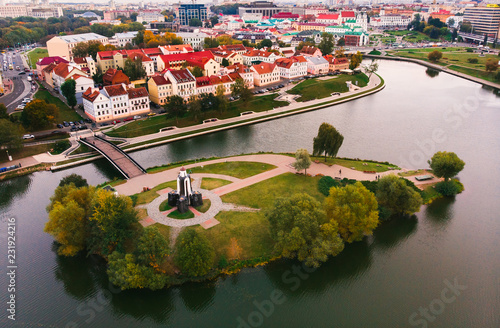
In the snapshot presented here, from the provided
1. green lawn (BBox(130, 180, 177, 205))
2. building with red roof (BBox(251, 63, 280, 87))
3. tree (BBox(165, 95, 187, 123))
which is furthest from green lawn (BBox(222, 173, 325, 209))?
building with red roof (BBox(251, 63, 280, 87))

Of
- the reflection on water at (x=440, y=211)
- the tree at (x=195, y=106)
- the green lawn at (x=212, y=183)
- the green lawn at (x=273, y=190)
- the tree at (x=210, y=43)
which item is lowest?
the reflection on water at (x=440, y=211)

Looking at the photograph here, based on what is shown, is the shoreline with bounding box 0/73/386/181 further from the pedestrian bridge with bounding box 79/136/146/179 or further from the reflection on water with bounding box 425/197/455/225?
the reflection on water with bounding box 425/197/455/225

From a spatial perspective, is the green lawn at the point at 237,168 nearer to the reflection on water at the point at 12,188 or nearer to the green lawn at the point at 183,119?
the green lawn at the point at 183,119

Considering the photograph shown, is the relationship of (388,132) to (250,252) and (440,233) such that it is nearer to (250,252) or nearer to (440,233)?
(440,233)

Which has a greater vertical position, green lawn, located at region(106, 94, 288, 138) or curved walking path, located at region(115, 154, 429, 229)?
green lawn, located at region(106, 94, 288, 138)

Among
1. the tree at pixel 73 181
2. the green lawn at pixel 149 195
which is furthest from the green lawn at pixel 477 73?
the tree at pixel 73 181

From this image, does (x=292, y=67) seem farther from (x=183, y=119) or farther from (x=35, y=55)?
(x=35, y=55)
